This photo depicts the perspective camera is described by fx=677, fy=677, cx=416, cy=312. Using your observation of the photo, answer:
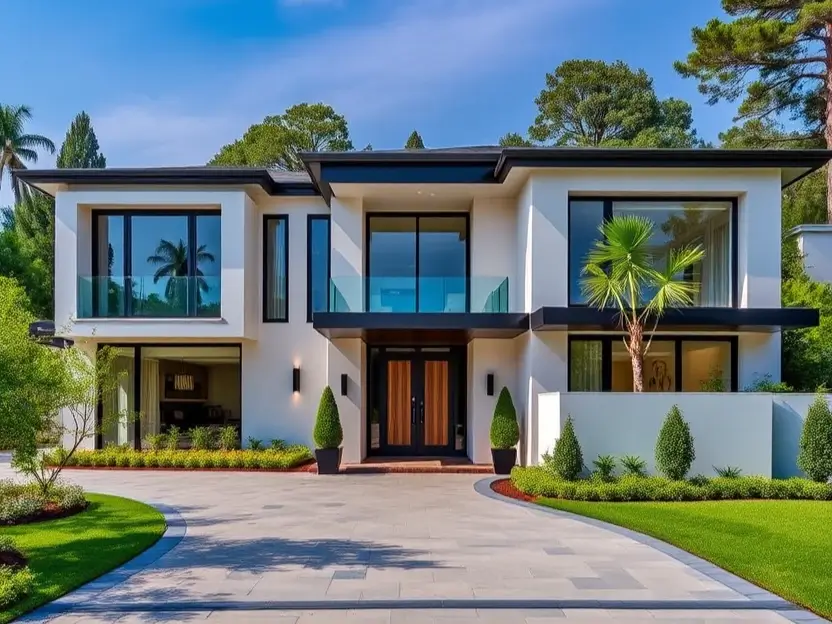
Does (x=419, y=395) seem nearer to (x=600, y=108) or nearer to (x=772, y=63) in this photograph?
(x=772, y=63)

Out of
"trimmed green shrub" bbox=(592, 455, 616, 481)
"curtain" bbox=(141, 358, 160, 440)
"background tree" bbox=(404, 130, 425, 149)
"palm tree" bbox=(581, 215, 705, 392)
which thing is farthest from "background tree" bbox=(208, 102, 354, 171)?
"trimmed green shrub" bbox=(592, 455, 616, 481)

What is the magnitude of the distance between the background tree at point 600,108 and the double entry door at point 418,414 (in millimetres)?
22988

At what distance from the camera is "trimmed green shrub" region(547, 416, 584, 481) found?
11656 mm

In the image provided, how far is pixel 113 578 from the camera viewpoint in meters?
6.82

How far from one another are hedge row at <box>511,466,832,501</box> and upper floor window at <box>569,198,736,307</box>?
4339mm

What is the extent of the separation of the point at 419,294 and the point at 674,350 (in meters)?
5.76

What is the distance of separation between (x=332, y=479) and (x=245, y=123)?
28768mm

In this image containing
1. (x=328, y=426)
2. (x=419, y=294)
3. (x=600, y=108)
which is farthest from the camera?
(x=600, y=108)

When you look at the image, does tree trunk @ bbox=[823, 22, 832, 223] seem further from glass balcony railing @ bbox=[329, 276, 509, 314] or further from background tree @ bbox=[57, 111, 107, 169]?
background tree @ bbox=[57, 111, 107, 169]

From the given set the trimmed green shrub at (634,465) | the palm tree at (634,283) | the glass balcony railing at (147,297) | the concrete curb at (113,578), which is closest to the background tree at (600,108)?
the palm tree at (634,283)

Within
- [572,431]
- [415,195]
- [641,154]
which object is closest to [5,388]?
[572,431]

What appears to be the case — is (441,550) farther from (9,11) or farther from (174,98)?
(174,98)

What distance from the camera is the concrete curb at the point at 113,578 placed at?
5.84 m

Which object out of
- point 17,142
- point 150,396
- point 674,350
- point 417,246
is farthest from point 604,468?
point 17,142
